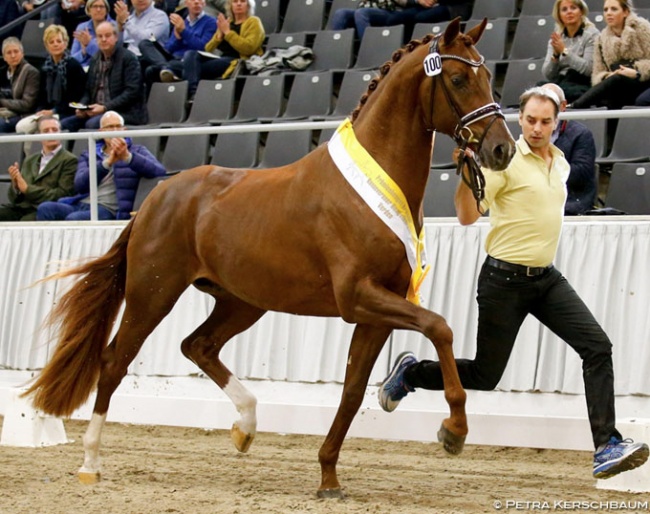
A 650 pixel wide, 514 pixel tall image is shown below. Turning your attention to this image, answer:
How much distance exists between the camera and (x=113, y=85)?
1094 cm

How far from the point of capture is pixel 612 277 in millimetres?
6805

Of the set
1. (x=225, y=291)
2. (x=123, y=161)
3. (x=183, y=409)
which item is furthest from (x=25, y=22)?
(x=225, y=291)

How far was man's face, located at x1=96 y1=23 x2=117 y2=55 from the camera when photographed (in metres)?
10.8

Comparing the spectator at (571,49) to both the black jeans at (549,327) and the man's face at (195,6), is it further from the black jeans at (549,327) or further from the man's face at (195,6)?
the man's face at (195,6)

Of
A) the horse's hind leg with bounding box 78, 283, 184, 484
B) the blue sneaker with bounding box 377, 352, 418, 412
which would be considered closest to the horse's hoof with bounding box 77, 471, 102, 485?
the horse's hind leg with bounding box 78, 283, 184, 484

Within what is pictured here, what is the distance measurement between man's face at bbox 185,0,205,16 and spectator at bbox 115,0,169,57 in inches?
17.7

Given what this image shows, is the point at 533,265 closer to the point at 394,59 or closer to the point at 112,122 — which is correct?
the point at 394,59

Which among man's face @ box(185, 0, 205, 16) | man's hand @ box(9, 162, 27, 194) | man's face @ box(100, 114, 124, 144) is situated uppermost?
man's face @ box(185, 0, 205, 16)

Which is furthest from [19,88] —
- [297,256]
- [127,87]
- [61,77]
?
[297,256]

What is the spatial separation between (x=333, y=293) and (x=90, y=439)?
64.5 inches

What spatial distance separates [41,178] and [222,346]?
3.79 m

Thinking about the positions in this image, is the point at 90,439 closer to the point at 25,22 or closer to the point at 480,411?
the point at 480,411

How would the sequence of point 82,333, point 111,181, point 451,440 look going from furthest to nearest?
point 111,181 < point 82,333 < point 451,440

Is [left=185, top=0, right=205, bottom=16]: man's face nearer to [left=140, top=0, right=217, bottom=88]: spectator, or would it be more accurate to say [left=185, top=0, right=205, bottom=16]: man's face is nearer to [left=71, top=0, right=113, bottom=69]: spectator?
[left=140, top=0, right=217, bottom=88]: spectator
